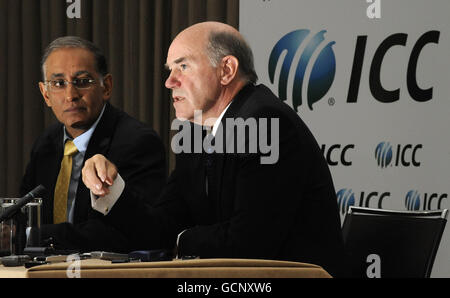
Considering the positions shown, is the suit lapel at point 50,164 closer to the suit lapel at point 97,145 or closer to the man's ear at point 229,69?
the suit lapel at point 97,145

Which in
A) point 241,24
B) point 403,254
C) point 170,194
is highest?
point 241,24

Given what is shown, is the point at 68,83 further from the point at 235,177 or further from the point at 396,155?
the point at 396,155

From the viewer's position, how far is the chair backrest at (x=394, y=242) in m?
2.09

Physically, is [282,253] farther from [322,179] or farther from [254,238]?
[322,179]

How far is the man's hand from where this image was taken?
1897mm

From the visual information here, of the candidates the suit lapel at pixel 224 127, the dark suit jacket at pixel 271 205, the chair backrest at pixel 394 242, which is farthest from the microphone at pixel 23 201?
the chair backrest at pixel 394 242

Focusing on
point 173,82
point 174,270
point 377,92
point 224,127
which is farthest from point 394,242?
point 377,92

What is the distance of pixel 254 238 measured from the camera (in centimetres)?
183

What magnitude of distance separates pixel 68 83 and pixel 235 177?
1.04 meters

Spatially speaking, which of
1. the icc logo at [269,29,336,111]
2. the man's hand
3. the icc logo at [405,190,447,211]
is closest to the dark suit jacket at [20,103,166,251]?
the man's hand
